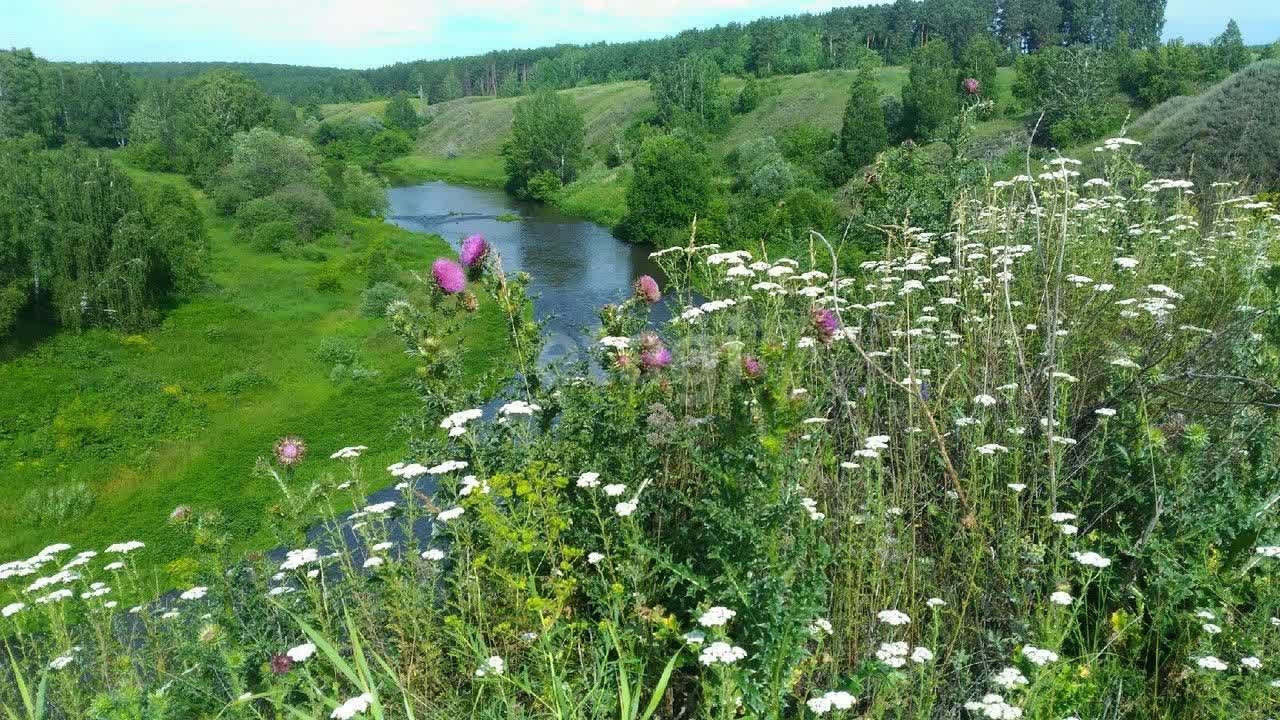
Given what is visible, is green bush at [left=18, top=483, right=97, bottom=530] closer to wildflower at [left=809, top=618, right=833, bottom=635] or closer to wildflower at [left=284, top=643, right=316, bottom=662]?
wildflower at [left=284, top=643, right=316, bottom=662]

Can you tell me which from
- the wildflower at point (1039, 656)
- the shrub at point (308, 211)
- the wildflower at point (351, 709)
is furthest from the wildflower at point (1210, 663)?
the shrub at point (308, 211)

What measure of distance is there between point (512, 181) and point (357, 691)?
69691 mm

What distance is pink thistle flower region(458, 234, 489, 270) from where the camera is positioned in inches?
212

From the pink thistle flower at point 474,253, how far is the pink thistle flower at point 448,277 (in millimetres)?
88

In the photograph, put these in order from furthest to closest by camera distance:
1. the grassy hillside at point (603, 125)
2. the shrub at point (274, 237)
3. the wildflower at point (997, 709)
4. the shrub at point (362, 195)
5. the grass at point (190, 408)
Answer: the grassy hillside at point (603, 125) < the shrub at point (362, 195) < the shrub at point (274, 237) < the grass at point (190, 408) < the wildflower at point (997, 709)

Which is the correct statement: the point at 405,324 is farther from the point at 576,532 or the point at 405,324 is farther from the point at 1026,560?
the point at 1026,560

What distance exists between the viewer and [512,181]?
70.9 meters

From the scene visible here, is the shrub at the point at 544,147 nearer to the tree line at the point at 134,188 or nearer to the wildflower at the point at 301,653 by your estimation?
the tree line at the point at 134,188

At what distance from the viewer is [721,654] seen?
2.76 meters

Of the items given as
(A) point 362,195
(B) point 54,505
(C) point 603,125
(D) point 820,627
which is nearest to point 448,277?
(D) point 820,627

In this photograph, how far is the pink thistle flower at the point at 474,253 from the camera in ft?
17.7

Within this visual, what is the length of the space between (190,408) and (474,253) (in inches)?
852

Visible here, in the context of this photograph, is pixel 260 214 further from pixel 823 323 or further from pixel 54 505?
pixel 823 323

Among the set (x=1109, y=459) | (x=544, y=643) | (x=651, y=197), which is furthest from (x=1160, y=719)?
(x=651, y=197)
